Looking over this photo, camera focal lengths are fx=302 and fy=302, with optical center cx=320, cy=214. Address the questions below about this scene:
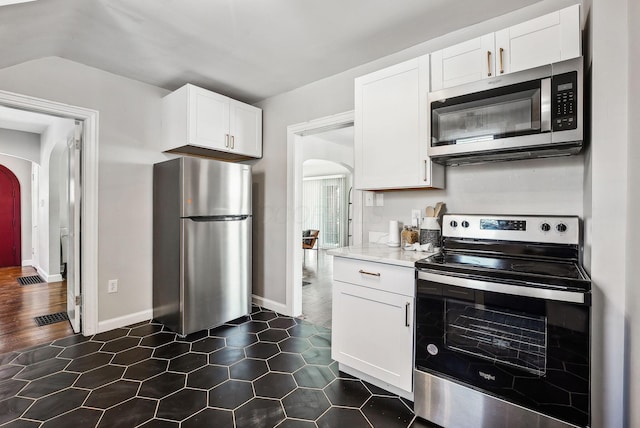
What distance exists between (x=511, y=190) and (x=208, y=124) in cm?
260

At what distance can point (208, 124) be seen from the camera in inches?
115

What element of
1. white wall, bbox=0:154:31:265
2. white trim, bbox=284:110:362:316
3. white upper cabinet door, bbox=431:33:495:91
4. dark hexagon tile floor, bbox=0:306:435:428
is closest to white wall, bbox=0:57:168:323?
dark hexagon tile floor, bbox=0:306:435:428

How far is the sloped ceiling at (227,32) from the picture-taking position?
5.99 ft

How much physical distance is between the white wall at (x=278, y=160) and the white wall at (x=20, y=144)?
14.2 feet

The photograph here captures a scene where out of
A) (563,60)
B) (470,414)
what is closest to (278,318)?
(470,414)

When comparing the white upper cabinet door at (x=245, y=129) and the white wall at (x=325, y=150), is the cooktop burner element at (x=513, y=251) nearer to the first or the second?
the white upper cabinet door at (x=245, y=129)

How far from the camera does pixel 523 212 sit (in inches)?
72.4

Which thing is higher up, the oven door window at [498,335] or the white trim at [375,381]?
the oven door window at [498,335]

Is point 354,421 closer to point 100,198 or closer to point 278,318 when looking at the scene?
point 278,318

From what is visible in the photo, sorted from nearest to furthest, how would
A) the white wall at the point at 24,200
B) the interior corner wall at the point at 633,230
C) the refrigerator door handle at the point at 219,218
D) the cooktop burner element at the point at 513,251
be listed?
the interior corner wall at the point at 633,230, the cooktop burner element at the point at 513,251, the refrigerator door handle at the point at 219,218, the white wall at the point at 24,200

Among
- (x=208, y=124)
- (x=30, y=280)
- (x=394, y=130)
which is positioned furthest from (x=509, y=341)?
(x=30, y=280)

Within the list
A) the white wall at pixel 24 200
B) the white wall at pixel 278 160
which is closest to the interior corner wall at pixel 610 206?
the white wall at pixel 278 160

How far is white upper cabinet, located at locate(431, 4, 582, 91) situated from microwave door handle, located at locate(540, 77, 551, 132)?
0.16m

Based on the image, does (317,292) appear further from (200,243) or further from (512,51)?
(512,51)
